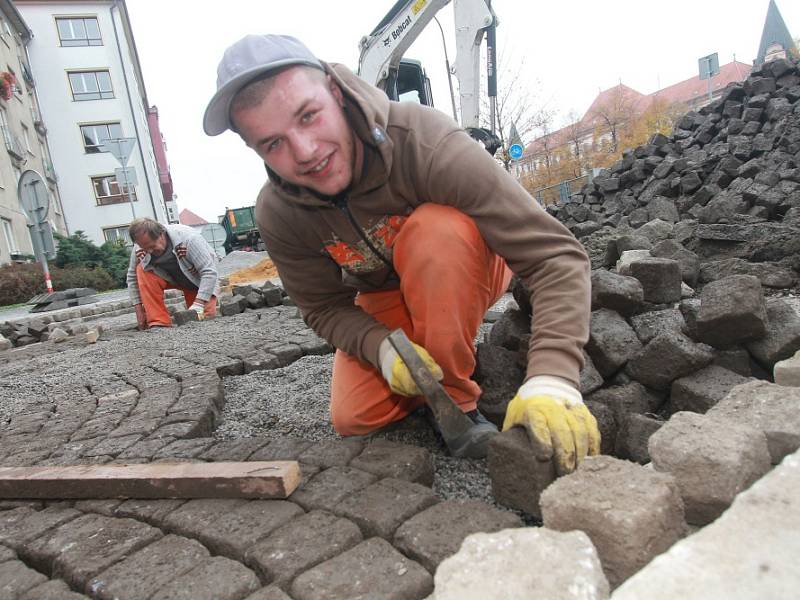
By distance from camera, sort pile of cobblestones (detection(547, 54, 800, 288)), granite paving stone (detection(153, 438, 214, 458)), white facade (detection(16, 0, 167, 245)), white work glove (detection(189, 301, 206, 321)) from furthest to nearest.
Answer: white facade (detection(16, 0, 167, 245)) < white work glove (detection(189, 301, 206, 321)) < pile of cobblestones (detection(547, 54, 800, 288)) < granite paving stone (detection(153, 438, 214, 458))

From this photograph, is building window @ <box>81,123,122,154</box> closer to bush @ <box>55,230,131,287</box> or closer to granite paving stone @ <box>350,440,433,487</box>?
bush @ <box>55,230,131,287</box>

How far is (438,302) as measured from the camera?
2.14 meters

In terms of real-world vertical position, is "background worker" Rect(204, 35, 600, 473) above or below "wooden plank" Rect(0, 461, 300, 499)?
above

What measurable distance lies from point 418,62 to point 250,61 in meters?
7.58

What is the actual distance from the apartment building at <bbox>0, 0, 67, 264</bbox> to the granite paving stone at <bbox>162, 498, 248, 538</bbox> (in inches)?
571

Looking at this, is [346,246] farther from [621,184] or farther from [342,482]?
[621,184]

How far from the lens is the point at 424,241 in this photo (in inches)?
81.7

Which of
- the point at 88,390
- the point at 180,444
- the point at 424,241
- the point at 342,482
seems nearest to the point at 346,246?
the point at 424,241

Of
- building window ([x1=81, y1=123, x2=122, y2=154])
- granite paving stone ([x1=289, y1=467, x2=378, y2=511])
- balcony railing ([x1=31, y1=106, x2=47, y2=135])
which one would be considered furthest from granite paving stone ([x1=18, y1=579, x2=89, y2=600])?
building window ([x1=81, y1=123, x2=122, y2=154])

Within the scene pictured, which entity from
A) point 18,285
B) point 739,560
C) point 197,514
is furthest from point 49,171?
point 739,560

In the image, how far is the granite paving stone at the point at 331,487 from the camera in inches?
69.4

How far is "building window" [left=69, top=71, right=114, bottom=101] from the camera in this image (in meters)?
26.8

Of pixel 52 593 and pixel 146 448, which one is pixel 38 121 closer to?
pixel 146 448

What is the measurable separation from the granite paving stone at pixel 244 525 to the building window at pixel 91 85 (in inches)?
1220
